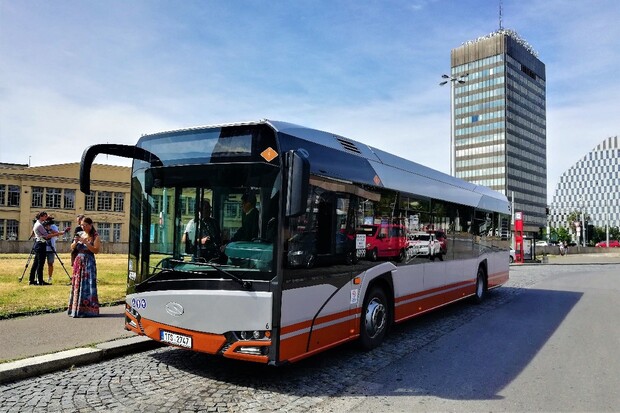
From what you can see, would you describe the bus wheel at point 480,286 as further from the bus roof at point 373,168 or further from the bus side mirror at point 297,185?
the bus side mirror at point 297,185

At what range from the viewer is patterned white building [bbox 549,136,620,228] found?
15462 cm

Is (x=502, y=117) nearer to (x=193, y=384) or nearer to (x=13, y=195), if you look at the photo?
(x=13, y=195)

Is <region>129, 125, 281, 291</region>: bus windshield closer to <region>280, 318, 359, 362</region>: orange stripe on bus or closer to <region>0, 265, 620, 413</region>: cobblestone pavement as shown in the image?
<region>280, 318, 359, 362</region>: orange stripe on bus

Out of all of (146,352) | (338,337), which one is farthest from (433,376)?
(146,352)

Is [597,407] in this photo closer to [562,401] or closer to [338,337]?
[562,401]

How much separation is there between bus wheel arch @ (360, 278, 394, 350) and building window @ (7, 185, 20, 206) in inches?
2818

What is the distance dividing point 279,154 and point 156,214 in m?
1.84

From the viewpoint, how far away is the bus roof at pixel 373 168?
574cm

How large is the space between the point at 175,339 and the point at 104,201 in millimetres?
72402

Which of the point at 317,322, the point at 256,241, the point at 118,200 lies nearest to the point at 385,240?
the point at 317,322

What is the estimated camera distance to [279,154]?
5.25 meters

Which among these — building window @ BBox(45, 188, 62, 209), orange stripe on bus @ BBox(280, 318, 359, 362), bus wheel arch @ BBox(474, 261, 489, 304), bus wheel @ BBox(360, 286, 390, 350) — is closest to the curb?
orange stripe on bus @ BBox(280, 318, 359, 362)

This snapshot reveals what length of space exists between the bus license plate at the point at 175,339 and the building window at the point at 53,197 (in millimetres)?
71163

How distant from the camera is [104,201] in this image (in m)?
71.9
